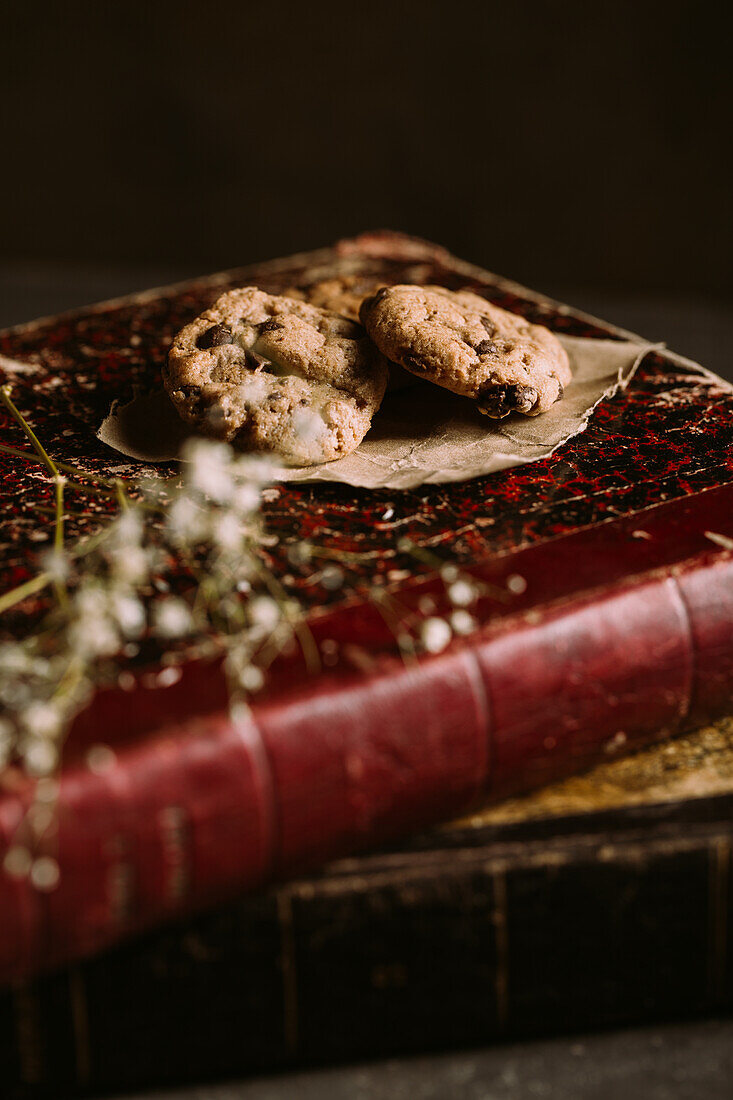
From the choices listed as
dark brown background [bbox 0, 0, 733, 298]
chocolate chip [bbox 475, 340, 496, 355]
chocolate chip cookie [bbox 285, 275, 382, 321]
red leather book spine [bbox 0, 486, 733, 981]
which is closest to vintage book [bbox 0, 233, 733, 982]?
red leather book spine [bbox 0, 486, 733, 981]

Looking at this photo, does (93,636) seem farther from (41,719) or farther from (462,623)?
(462,623)

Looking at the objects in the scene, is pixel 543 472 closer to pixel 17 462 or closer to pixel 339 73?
pixel 17 462

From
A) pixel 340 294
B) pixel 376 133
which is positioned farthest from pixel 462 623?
pixel 376 133

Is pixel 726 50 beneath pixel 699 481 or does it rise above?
above

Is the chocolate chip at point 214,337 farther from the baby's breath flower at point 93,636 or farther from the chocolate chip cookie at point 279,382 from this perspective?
the baby's breath flower at point 93,636

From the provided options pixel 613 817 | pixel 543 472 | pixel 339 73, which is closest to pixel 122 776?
pixel 613 817

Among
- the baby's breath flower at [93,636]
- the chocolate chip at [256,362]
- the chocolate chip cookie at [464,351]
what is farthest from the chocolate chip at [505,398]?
the baby's breath flower at [93,636]
